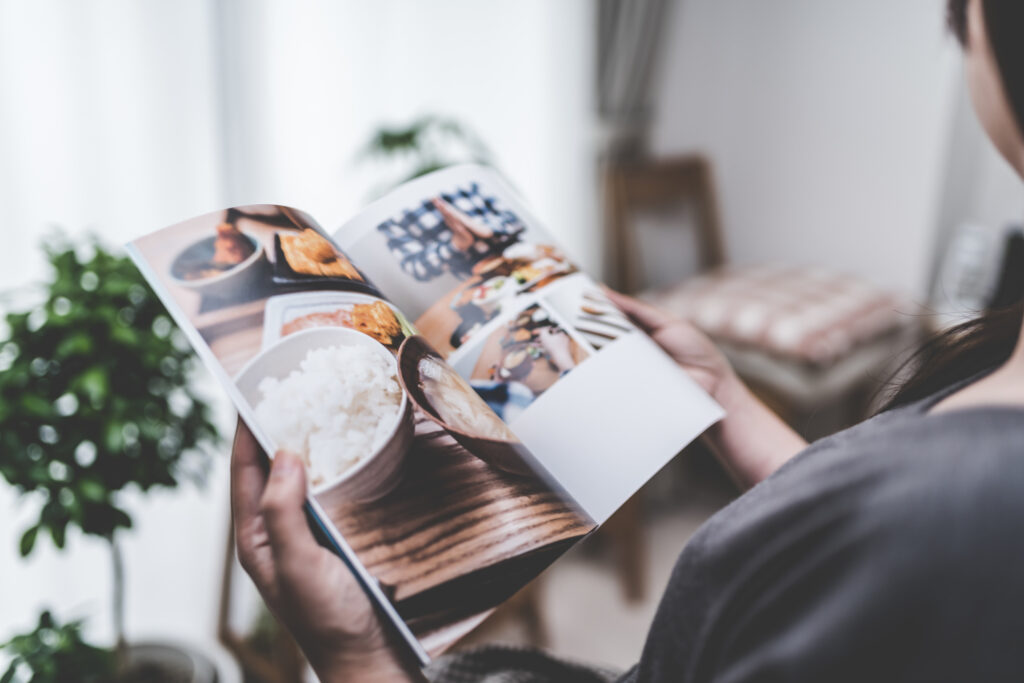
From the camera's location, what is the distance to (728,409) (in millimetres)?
646

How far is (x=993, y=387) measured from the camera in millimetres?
385

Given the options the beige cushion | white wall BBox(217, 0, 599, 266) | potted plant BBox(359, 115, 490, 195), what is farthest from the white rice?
the beige cushion

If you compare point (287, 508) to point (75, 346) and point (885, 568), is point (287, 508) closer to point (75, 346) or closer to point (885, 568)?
point (885, 568)

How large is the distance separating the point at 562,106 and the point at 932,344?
1165 mm

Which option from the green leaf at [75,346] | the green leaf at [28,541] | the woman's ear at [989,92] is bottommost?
the green leaf at [28,541]

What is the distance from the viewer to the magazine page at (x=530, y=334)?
490 millimetres

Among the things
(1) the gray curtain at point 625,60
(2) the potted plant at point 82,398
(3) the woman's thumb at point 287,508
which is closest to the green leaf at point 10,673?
(2) the potted plant at point 82,398

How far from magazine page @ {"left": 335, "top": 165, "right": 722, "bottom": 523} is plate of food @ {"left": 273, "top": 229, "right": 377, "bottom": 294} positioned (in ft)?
0.22

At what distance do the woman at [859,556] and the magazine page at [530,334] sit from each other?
113mm

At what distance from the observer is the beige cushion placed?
1582 millimetres

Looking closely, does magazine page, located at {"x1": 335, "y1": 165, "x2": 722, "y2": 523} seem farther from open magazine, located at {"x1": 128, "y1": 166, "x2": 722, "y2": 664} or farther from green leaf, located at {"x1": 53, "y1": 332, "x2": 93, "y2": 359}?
green leaf, located at {"x1": 53, "y1": 332, "x2": 93, "y2": 359}

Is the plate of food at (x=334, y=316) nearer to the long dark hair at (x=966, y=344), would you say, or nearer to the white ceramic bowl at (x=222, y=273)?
the white ceramic bowl at (x=222, y=273)

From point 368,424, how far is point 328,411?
0.02 m

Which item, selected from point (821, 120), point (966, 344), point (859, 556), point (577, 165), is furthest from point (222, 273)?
point (821, 120)
